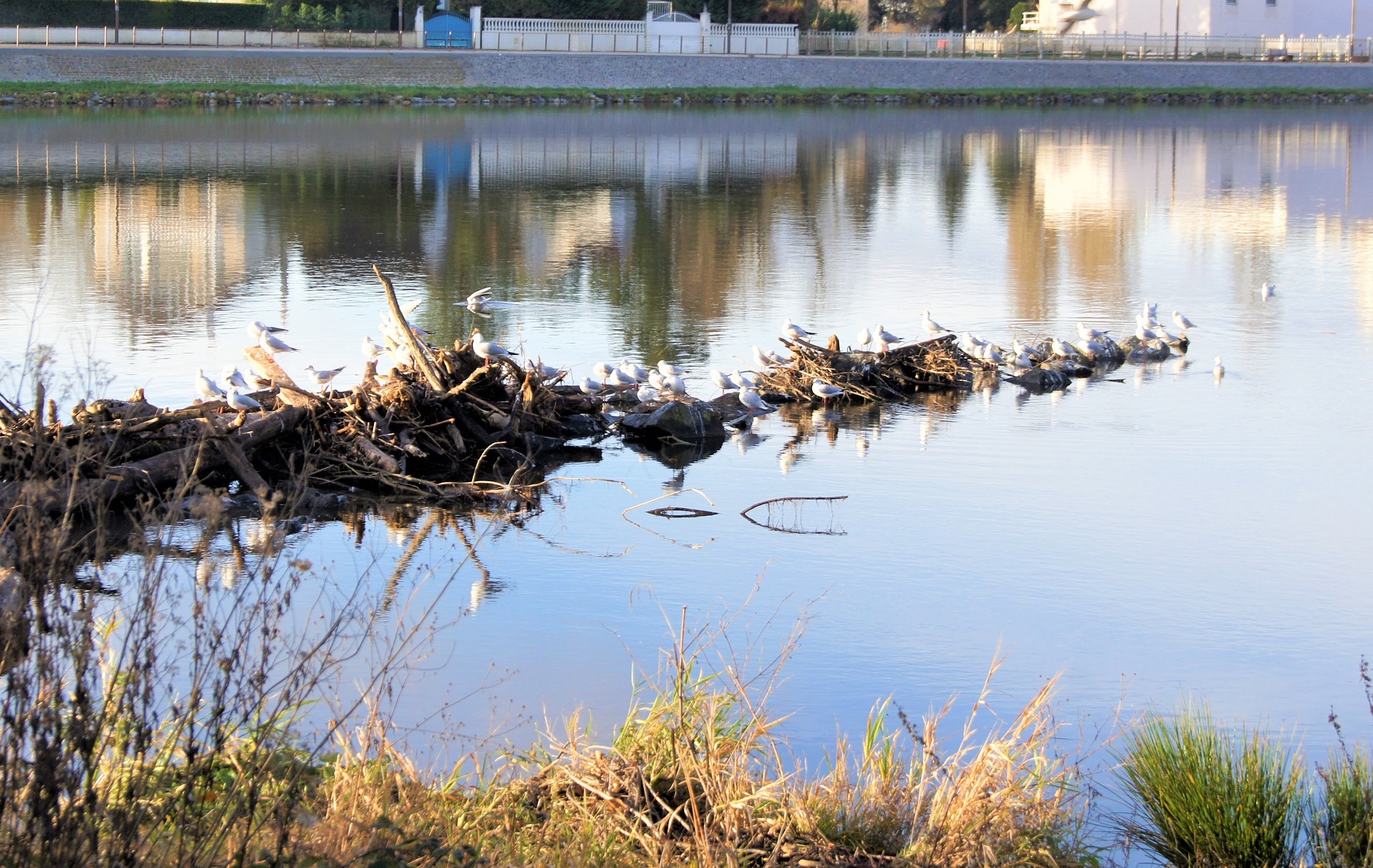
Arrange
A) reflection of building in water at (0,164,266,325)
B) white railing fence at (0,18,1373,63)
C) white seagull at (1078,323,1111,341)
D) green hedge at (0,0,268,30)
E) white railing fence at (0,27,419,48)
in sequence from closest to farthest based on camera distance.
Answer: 1. white seagull at (1078,323,1111,341)
2. reflection of building in water at (0,164,266,325)
3. white railing fence at (0,27,419,48)
4. white railing fence at (0,18,1373,63)
5. green hedge at (0,0,268,30)

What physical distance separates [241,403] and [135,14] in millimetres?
54214

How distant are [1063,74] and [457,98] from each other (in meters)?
26.0

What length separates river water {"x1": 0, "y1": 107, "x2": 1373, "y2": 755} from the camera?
21.3 feet

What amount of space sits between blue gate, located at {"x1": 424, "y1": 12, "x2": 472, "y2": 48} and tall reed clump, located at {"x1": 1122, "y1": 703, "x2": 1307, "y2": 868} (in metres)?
55.2

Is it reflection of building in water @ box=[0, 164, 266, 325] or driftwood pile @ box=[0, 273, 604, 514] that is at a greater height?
reflection of building in water @ box=[0, 164, 266, 325]

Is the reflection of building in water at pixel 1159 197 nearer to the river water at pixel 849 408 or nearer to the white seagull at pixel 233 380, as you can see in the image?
the river water at pixel 849 408

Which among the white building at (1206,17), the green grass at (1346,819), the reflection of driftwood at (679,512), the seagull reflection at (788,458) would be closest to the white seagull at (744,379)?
the seagull reflection at (788,458)

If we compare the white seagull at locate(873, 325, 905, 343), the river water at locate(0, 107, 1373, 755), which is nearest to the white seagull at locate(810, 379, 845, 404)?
the river water at locate(0, 107, 1373, 755)

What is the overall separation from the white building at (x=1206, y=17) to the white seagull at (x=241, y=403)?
7124cm

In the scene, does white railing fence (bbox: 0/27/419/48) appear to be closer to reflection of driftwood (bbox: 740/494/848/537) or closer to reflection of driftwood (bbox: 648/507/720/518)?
reflection of driftwood (bbox: 648/507/720/518)

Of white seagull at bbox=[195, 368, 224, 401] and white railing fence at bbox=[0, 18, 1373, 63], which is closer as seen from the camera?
white seagull at bbox=[195, 368, 224, 401]

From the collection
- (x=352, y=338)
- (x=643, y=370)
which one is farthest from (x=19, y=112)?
(x=643, y=370)

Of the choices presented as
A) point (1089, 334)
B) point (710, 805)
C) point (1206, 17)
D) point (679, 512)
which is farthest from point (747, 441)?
point (1206, 17)

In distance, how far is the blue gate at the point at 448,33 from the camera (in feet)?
187
